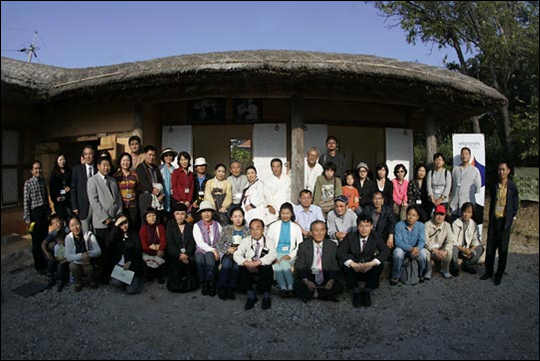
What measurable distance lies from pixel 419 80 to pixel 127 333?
5.06 meters

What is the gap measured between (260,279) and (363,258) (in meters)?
1.28

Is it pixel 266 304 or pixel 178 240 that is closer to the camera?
pixel 266 304

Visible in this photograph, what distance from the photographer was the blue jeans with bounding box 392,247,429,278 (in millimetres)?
5262

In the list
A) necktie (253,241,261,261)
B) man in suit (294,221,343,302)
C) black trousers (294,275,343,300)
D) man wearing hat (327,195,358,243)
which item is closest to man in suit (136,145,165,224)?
necktie (253,241,261,261)

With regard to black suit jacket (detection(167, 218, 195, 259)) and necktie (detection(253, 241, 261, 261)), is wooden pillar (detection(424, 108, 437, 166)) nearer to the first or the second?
necktie (detection(253, 241, 261, 261))

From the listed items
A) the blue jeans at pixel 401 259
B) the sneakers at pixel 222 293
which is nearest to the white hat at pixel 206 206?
the sneakers at pixel 222 293

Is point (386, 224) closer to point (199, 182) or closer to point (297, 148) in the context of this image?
point (297, 148)

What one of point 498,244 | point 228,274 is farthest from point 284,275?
point 498,244

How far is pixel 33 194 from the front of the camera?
5254mm

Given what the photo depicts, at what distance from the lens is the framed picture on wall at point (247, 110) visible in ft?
25.5

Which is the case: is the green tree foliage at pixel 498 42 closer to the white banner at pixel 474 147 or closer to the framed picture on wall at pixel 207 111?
the white banner at pixel 474 147

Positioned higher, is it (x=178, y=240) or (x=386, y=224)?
(x=386, y=224)

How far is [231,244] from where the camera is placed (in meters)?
5.13

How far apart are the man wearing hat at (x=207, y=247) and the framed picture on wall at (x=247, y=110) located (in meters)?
2.92
